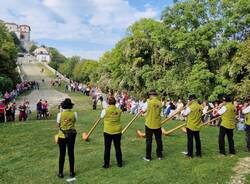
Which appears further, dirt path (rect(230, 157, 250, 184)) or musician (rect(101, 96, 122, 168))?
musician (rect(101, 96, 122, 168))

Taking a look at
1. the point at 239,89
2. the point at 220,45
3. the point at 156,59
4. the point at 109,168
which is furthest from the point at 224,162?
the point at 156,59

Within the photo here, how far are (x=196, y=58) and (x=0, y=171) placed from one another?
2634cm

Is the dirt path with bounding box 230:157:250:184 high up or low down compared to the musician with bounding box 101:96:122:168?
down

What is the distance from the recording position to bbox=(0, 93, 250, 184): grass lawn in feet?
32.3

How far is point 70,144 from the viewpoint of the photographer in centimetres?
1017

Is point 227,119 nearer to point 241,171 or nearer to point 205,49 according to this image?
point 241,171

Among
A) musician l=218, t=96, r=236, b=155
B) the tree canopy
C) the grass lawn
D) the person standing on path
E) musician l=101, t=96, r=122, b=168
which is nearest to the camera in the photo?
the grass lawn

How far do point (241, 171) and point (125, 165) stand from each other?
345 cm

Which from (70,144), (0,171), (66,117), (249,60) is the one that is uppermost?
(249,60)

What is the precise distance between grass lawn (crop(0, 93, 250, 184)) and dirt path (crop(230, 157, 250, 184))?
18 centimetres

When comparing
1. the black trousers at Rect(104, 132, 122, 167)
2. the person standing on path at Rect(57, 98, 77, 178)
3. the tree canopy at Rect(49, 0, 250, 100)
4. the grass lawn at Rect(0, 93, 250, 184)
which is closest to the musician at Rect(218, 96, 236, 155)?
the grass lawn at Rect(0, 93, 250, 184)

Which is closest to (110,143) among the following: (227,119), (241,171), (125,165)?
(125,165)

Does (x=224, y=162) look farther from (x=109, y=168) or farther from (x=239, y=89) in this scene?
(x=239, y=89)

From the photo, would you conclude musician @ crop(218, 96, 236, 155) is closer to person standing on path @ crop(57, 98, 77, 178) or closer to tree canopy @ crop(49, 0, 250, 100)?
person standing on path @ crop(57, 98, 77, 178)
